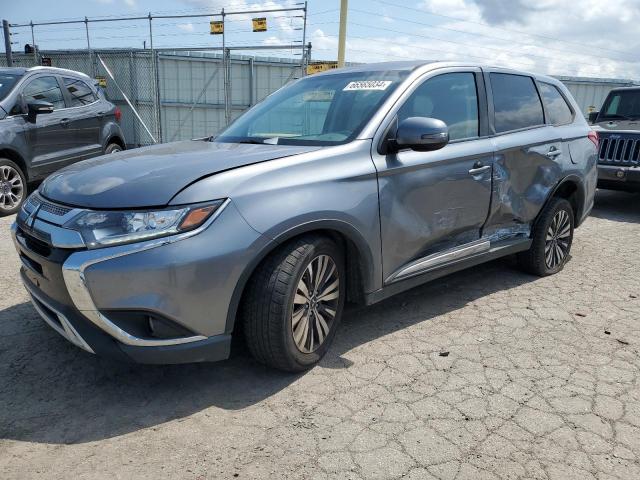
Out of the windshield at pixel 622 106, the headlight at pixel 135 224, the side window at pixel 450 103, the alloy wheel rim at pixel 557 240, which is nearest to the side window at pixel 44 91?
the headlight at pixel 135 224

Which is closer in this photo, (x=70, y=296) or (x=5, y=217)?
(x=70, y=296)

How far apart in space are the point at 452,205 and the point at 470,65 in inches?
45.3

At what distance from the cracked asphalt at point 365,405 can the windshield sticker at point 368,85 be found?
1.60m

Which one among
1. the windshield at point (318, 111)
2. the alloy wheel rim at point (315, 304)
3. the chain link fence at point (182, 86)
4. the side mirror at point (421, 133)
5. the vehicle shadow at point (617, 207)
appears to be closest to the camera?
the alloy wheel rim at point (315, 304)

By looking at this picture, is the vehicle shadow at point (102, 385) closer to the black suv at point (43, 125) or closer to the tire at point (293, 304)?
the tire at point (293, 304)

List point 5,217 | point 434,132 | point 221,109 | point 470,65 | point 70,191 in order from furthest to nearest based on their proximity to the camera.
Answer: point 221,109 → point 5,217 → point 470,65 → point 434,132 → point 70,191

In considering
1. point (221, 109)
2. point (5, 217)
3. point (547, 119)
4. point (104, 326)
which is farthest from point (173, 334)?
point (221, 109)

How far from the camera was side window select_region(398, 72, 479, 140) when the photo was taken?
11.6ft

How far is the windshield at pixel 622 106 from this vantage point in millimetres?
8734

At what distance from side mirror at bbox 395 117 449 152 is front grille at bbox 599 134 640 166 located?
5.93 metres

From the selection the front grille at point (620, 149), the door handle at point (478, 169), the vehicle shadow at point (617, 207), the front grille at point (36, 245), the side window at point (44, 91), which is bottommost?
Answer: the vehicle shadow at point (617, 207)

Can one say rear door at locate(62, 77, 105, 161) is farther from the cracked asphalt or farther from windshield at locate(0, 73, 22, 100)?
the cracked asphalt

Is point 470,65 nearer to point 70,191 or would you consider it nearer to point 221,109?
point 70,191

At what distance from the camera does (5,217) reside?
6625 millimetres
